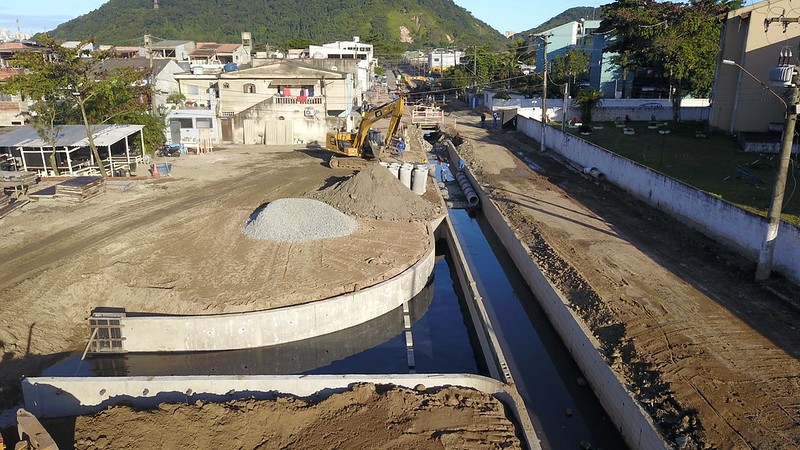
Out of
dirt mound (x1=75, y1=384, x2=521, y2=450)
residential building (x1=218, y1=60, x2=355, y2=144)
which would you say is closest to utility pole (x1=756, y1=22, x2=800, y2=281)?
dirt mound (x1=75, y1=384, x2=521, y2=450)

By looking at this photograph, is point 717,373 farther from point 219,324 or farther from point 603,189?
point 603,189

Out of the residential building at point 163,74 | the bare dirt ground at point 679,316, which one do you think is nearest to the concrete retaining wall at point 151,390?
the bare dirt ground at point 679,316

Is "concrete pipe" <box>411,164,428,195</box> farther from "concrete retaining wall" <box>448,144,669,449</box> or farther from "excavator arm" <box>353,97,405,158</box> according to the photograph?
"concrete retaining wall" <box>448,144,669,449</box>

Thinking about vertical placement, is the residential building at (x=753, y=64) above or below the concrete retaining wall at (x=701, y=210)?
above

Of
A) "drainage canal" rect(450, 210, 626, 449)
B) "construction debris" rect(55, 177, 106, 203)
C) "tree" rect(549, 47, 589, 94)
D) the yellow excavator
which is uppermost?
"tree" rect(549, 47, 589, 94)

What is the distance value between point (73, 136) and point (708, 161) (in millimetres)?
30480

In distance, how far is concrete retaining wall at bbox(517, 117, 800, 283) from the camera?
587 inches

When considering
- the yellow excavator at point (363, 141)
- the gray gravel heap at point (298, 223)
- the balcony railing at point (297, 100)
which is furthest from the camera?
the balcony railing at point (297, 100)

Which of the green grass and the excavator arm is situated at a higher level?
the excavator arm

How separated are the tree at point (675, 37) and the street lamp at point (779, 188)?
2375cm

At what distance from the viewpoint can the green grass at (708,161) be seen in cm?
2022

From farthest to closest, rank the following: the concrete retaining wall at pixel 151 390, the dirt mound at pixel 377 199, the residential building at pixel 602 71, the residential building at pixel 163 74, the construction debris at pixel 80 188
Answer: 1. the residential building at pixel 602 71
2. the residential building at pixel 163 74
3. the construction debris at pixel 80 188
4. the dirt mound at pixel 377 199
5. the concrete retaining wall at pixel 151 390

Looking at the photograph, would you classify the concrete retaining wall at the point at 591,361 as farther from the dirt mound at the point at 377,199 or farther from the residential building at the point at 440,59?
the residential building at the point at 440,59

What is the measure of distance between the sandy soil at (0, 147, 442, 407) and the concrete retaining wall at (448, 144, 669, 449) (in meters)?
3.70
